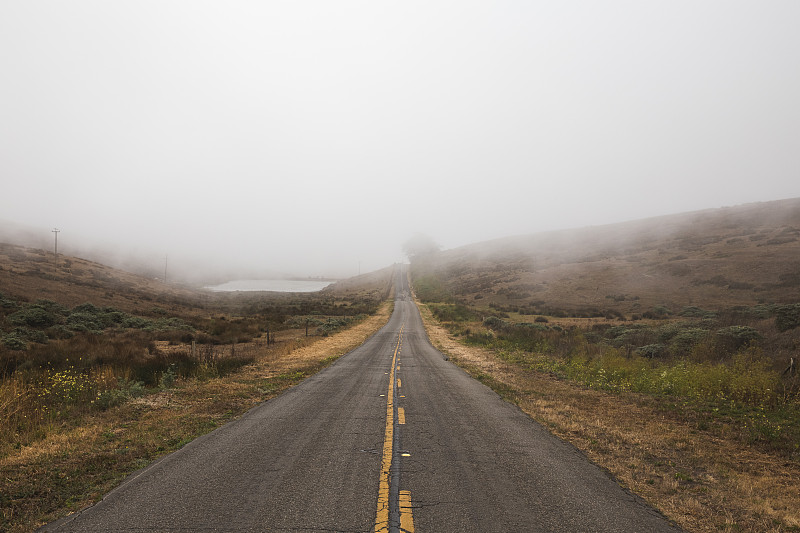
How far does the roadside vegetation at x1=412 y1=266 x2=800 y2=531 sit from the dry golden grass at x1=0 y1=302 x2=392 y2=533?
23.8 ft

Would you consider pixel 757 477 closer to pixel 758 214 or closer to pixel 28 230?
pixel 758 214

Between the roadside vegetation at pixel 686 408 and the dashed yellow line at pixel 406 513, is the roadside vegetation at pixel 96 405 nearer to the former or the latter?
the dashed yellow line at pixel 406 513

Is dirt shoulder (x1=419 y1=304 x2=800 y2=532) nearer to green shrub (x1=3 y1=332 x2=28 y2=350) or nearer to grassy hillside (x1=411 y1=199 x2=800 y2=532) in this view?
grassy hillside (x1=411 y1=199 x2=800 y2=532)

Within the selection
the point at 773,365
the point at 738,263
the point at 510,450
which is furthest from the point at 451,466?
the point at 738,263

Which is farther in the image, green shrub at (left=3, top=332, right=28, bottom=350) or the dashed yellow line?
green shrub at (left=3, top=332, right=28, bottom=350)

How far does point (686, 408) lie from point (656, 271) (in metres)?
54.2

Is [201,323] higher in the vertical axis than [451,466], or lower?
lower

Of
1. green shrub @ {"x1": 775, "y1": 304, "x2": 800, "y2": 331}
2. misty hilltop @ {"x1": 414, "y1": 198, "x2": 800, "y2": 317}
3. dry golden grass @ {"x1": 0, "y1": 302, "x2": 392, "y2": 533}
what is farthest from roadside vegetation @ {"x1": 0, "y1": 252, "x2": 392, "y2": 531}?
misty hilltop @ {"x1": 414, "y1": 198, "x2": 800, "y2": 317}

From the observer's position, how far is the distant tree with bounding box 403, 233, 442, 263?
156000mm

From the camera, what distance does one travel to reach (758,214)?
8000cm

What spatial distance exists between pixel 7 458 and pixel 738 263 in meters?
65.5

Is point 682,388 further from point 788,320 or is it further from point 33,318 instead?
point 33,318

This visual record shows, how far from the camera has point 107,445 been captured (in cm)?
653

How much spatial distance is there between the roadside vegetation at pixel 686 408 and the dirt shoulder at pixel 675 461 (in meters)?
0.02
